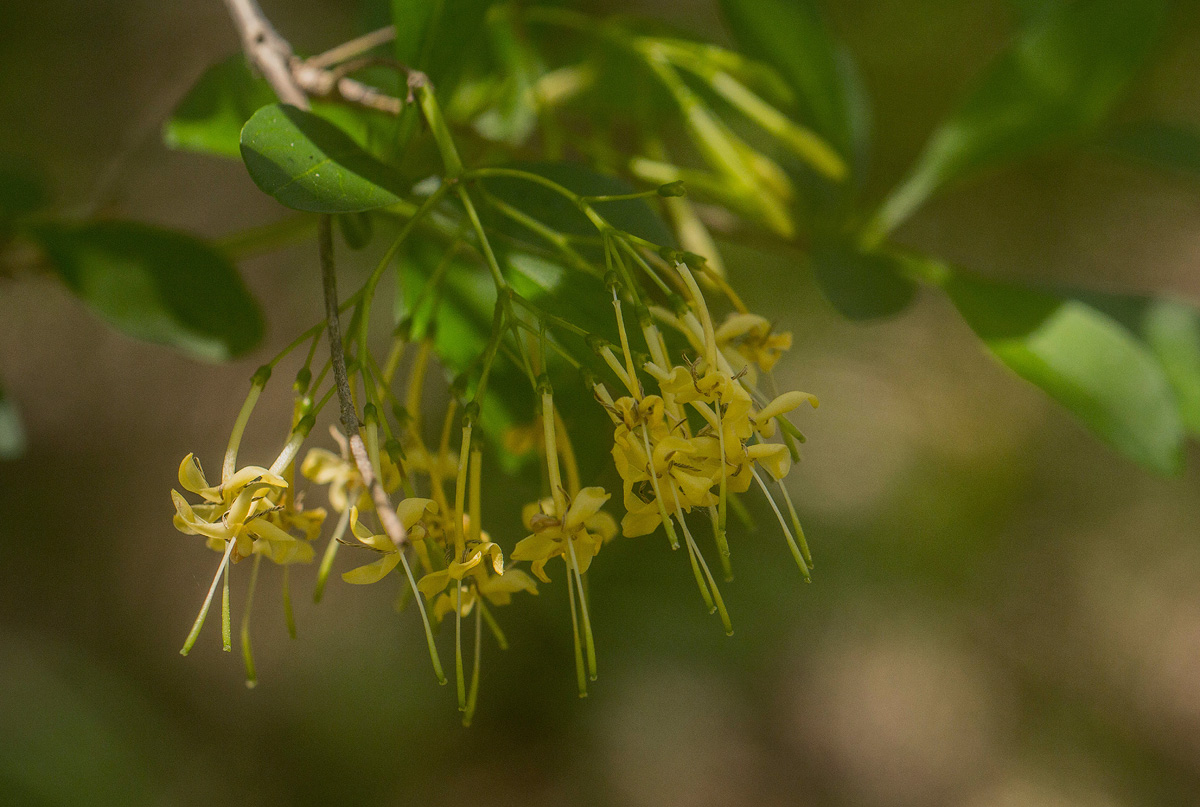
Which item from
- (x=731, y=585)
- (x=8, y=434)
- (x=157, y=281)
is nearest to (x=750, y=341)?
(x=157, y=281)

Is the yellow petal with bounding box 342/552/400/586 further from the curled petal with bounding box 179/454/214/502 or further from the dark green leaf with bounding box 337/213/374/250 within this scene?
the dark green leaf with bounding box 337/213/374/250

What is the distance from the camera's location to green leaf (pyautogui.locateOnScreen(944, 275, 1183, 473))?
70 centimetres

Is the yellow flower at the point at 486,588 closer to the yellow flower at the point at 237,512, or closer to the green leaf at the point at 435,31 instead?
the yellow flower at the point at 237,512

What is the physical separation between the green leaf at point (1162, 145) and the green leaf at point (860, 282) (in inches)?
16.7

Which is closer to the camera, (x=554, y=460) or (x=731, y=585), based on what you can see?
(x=554, y=460)

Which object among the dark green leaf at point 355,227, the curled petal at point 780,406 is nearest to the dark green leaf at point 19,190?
the dark green leaf at point 355,227

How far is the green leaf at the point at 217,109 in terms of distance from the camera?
786 mm

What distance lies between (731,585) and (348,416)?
6.31 feet

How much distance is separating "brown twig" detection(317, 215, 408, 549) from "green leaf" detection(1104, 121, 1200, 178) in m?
0.97

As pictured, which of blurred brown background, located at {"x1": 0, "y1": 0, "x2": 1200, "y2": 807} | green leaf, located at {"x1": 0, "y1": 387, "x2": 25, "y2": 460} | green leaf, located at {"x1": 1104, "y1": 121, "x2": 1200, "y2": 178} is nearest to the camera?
green leaf, located at {"x1": 0, "y1": 387, "x2": 25, "y2": 460}

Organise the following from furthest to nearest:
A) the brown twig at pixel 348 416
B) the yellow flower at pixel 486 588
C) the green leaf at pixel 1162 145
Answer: the green leaf at pixel 1162 145
the yellow flower at pixel 486 588
the brown twig at pixel 348 416

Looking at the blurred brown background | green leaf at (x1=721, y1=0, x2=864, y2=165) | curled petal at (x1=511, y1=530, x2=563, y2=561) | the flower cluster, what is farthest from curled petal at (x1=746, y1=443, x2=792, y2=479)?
the blurred brown background

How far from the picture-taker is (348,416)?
409 millimetres

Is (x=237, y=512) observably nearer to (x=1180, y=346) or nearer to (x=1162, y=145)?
(x=1180, y=346)
